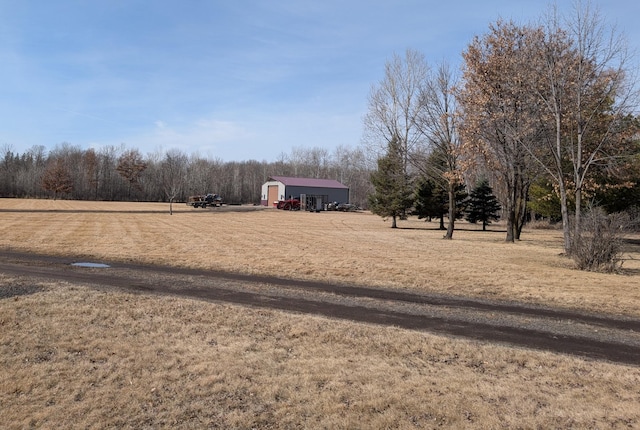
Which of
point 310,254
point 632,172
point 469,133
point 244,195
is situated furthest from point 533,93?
point 244,195

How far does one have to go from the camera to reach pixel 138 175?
97562 mm

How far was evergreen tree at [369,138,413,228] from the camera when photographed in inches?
1439

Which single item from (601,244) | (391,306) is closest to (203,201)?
(601,244)

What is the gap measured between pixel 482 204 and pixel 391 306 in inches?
1248

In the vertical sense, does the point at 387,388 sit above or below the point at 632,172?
below

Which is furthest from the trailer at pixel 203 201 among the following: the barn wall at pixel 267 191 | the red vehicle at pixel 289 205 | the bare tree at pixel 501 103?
the bare tree at pixel 501 103

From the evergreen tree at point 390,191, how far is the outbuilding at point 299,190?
30907mm

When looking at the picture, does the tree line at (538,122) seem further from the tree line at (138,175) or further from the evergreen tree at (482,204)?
the tree line at (138,175)

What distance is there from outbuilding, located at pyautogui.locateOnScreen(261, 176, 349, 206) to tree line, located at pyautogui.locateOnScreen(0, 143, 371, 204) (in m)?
7.17

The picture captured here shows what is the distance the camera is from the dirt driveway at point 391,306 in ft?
22.1

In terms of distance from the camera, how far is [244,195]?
103562 millimetres

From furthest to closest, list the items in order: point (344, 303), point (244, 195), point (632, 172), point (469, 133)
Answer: point (244, 195)
point (632, 172)
point (469, 133)
point (344, 303)

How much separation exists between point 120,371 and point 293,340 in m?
2.27

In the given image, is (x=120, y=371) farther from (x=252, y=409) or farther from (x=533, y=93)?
(x=533, y=93)
